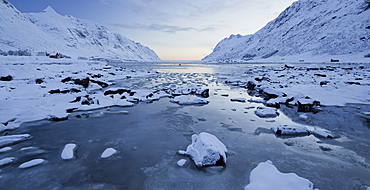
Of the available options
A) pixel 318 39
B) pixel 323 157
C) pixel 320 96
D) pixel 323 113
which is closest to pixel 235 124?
pixel 323 157

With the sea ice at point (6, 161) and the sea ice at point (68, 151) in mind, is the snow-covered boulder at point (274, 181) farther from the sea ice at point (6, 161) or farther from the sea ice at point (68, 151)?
the sea ice at point (6, 161)

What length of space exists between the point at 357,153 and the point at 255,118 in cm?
377

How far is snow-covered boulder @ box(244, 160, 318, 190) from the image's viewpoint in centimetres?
348

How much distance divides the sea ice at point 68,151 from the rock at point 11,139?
1.92 m

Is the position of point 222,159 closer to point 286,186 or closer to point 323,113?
point 286,186

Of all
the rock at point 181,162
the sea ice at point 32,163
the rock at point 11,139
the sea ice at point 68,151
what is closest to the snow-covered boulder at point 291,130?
the rock at point 181,162

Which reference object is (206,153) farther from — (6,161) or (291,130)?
(6,161)

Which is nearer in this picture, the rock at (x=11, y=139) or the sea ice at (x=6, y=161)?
the sea ice at (x=6, y=161)

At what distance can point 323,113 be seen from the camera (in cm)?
916

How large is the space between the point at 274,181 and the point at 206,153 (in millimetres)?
1653

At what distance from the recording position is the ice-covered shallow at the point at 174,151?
4066mm

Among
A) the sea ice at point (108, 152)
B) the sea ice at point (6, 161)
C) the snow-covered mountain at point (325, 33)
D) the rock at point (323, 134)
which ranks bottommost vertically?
the rock at point (323, 134)

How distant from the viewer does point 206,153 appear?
470cm

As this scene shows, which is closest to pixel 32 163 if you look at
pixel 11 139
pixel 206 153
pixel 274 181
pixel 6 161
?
pixel 6 161
